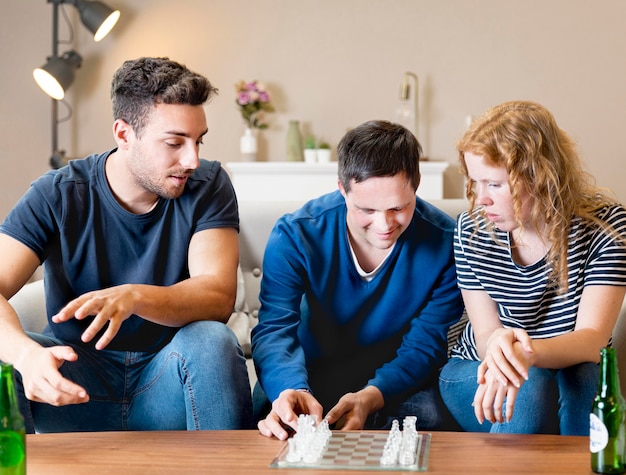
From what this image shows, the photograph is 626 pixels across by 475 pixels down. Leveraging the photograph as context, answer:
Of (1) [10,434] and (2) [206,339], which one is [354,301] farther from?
(1) [10,434]

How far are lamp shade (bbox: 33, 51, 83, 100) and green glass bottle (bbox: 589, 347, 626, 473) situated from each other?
12.9ft

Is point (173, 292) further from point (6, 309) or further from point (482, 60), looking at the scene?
point (482, 60)

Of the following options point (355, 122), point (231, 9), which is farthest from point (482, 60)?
point (231, 9)

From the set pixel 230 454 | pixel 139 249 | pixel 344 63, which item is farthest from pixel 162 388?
pixel 344 63

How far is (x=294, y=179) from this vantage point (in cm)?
479

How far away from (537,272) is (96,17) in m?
3.60

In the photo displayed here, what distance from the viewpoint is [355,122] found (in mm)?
4957

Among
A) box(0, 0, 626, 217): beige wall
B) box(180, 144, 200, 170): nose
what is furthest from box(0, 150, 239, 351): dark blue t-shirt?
box(0, 0, 626, 217): beige wall

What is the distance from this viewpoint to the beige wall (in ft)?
15.9

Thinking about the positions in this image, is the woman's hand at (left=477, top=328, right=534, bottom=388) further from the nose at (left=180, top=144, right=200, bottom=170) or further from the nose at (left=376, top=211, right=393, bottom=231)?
the nose at (left=180, top=144, right=200, bottom=170)

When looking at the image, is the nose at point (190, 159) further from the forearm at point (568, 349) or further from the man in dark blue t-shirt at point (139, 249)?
the forearm at point (568, 349)

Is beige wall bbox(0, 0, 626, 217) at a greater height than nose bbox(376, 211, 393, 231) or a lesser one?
greater

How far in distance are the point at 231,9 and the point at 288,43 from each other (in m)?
0.40

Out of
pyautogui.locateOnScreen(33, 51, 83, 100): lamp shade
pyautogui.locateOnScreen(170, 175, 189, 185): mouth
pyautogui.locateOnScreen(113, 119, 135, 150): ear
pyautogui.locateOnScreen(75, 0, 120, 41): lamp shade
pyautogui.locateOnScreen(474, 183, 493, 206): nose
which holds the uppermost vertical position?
pyautogui.locateOnScreen(75, 0, 120, 41): lamp shade
